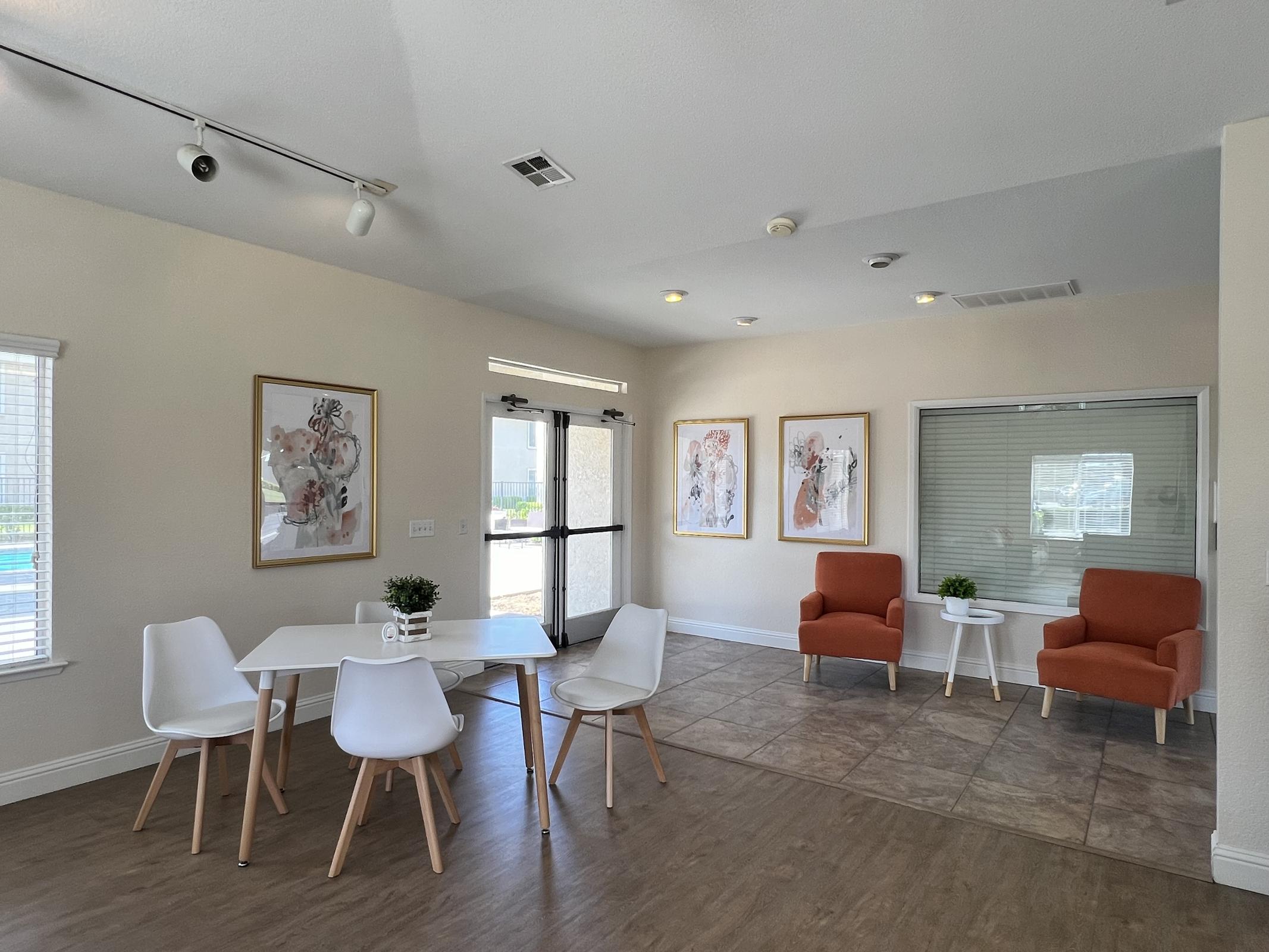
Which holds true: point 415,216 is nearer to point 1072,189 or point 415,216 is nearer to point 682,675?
point 1072,189

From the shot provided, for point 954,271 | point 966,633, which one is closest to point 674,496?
point 966,633

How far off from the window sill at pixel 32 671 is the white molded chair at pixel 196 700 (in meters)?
0.45

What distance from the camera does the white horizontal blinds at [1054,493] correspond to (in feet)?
15.9

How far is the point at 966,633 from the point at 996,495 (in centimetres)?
106

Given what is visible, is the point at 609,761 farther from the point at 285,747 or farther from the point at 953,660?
the point at 953,660

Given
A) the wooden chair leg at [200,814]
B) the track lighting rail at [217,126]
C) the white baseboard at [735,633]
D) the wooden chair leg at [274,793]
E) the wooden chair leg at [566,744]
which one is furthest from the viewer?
the white baseboard at [735,633]

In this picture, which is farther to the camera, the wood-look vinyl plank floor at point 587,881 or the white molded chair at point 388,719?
the white molded chair at point 388,719

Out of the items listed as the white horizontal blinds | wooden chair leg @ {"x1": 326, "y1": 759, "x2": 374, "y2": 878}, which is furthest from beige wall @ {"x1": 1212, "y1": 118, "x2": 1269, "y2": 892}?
wooden chair leg @ {"x1": 326, "y1": 759, "x2": 374, "y2": 878}

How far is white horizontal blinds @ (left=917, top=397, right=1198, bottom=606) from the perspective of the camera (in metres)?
4.84

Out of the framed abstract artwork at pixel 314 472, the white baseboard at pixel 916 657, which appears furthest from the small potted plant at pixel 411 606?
the white baseboard at pixel 916 657

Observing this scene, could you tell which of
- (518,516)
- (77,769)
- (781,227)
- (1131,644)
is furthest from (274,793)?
(1131,644)

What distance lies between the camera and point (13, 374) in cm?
317

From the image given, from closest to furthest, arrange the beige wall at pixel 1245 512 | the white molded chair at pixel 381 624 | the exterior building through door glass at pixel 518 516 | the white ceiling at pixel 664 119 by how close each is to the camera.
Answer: the white ceiling at pixel 664 119, the beige wall at pixel 1245 512, the white molded chair at pixel 381 624, the exterior building through door glass at pixel 518 516

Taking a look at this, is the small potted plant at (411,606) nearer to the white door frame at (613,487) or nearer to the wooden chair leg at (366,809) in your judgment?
the wooden chair leg at (366,809)
